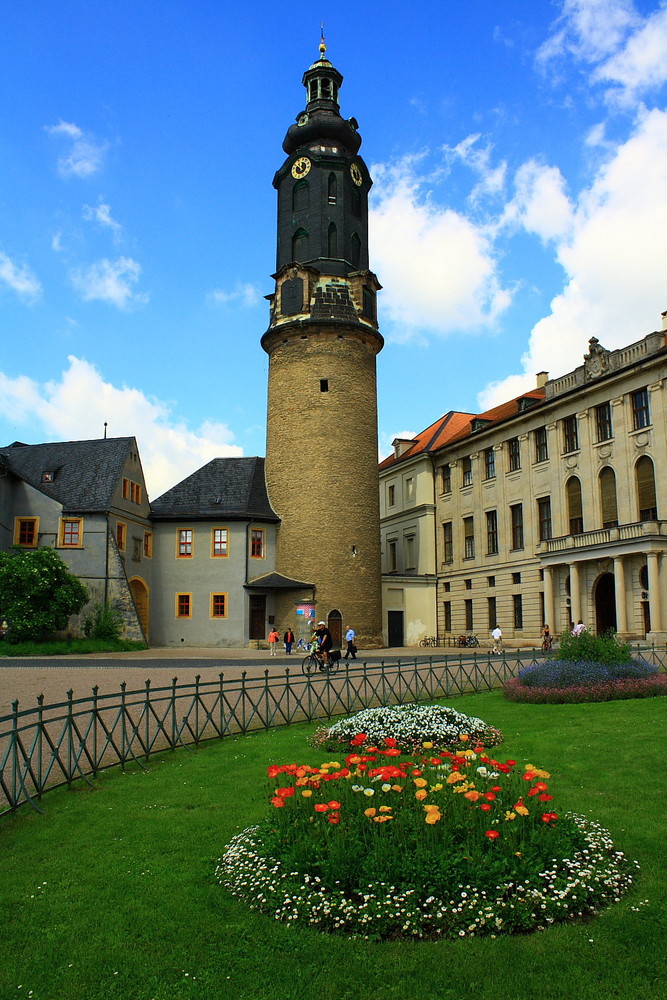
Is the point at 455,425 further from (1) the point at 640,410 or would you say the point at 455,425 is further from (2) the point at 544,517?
(1) the point at 640,410

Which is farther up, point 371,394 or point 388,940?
point 371,394

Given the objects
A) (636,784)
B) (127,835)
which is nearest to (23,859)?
(127,835)

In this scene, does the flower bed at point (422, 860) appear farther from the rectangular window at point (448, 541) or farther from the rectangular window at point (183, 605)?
the rectangular window at point (448, 541)

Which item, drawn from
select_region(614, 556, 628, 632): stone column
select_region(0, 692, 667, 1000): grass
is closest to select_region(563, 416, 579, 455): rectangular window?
select_region(614, 556, 628, 632): stone column

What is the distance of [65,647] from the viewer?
35.2m

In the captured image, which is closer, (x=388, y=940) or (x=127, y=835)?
(x=388, y=940)

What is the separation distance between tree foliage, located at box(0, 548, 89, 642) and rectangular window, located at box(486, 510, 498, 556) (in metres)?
25.8

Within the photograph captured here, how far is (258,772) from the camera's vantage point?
11133 mm

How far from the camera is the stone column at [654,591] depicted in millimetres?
→ 35750

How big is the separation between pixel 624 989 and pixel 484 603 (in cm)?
4572

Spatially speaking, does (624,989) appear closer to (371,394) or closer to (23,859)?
(23,859)

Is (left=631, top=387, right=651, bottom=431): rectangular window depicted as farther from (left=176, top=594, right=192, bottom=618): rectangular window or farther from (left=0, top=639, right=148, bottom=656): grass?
(left=0, top=639, right=148, bottom=656): grass

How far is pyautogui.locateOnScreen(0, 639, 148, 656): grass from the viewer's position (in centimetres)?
3403

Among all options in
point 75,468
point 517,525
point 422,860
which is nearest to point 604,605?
point 517,525
